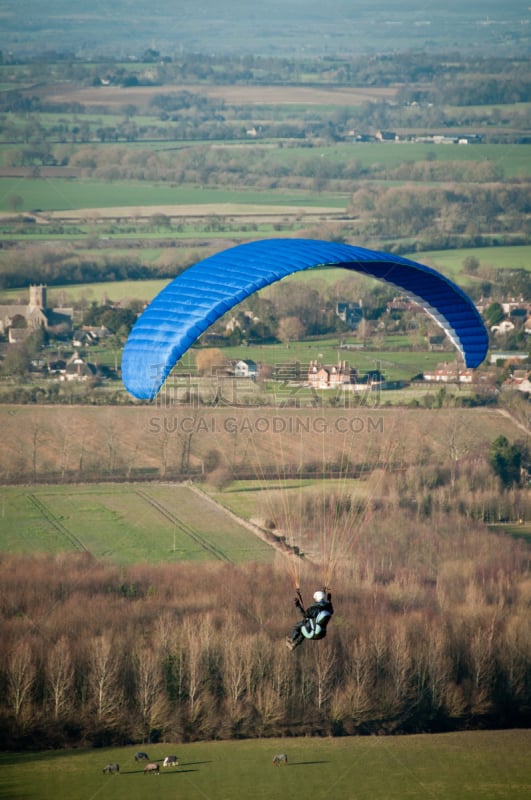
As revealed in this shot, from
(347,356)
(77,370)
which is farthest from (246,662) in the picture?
(77,370)

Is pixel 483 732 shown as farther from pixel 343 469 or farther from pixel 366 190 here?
pixel 366 190

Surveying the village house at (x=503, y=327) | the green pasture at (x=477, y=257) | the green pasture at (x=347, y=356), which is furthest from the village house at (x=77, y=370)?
the green pasture at (x=477, y=257)

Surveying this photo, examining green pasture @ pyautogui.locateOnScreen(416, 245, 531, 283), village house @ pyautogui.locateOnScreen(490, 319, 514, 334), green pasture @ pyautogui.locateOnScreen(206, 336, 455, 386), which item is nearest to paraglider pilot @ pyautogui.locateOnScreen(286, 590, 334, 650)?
green pasture @ pyautogui.locateOnScreen(206, 336, 455, 386)

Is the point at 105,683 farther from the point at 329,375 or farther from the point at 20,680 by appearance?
the point at 329,375

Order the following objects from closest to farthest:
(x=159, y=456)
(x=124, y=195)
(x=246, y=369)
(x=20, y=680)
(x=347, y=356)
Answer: (x=20, y=680), (x=159, y=456), (x=246, y=369), (x=347, y=356), (x=124, y=195)

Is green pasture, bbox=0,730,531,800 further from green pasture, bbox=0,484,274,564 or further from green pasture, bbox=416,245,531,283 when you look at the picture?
green pasture, bbox=416,245,531,283

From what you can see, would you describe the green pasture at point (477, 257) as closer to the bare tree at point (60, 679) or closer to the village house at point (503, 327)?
the village house at point (503, 327)
